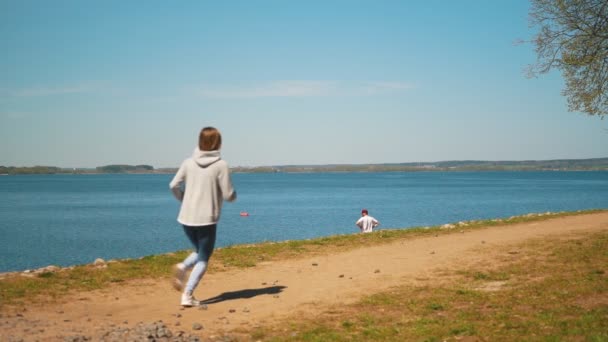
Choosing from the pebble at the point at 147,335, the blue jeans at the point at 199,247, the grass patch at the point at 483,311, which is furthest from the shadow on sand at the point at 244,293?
the pebble at the point at 147,335

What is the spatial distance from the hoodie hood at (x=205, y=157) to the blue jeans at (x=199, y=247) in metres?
0.99

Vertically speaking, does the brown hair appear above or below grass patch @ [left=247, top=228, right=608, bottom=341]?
above

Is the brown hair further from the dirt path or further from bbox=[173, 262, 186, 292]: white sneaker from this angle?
the dirt path

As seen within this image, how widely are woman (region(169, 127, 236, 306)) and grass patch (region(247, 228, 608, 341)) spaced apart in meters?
1.94

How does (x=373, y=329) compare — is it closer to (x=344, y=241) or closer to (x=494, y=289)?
(x=494, y=289)

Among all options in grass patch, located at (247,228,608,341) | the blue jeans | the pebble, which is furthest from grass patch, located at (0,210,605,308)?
the blue jeans

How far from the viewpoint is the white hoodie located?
8500mm

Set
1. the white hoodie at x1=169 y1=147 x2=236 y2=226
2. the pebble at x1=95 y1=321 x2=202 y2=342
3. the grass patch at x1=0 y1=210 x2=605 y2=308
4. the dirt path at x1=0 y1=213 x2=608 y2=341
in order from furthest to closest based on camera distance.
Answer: the grass patch at x1=0 y1=210 x2=605 y2=308 → the white hoodie at x1=169 y1=147 x2=236 y2=226 → the dirt path at x1=0 y1=213 x2=608 y2=341 → the pebble at x1=95 y1=321 x2=202 y2=342

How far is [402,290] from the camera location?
9703 millimetres

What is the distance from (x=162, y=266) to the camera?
12.5 metres

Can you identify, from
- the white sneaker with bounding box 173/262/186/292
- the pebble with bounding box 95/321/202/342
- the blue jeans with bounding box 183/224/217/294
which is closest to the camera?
the pebble with bounding box 95/321/202/342

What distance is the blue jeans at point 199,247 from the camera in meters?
8.67

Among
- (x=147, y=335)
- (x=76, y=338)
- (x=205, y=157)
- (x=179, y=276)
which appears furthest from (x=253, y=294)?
(x=76, y=338)

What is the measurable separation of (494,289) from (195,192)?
5338 millimetres
